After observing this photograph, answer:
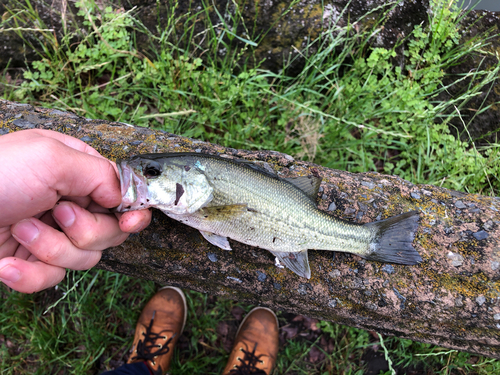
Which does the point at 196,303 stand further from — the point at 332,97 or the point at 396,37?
the point at 396,37

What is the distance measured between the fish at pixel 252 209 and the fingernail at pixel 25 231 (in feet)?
1.94

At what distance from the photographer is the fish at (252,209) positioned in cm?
245

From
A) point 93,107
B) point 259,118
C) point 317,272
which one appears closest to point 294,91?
point 259,118

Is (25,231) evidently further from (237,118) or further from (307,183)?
(237,118)

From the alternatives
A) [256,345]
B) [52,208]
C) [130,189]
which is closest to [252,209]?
[130,189]

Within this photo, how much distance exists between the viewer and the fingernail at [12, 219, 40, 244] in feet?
7.19

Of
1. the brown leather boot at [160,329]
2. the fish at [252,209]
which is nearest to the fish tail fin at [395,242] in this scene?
the fish at [252,209]

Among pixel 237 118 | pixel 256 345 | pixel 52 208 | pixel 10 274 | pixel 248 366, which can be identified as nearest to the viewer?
pixel 10 274

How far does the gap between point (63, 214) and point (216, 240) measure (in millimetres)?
1255

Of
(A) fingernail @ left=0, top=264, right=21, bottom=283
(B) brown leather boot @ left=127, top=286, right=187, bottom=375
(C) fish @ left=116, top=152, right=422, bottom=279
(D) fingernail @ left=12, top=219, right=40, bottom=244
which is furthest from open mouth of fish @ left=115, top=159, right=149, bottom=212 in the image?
(B) brown leather boot @ left=127, top=286, right=187, bottom=375

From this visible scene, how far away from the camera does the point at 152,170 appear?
8.01 ft

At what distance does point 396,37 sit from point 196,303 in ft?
15.4

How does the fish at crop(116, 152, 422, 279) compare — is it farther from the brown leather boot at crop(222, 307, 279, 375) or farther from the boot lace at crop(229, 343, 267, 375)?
the boot lace at crop(229, 343, 267, 375)

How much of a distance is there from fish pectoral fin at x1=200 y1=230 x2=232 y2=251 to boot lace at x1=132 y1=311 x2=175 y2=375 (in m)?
2.05
